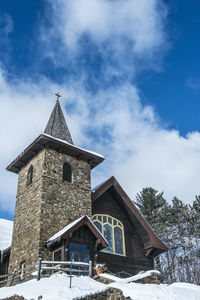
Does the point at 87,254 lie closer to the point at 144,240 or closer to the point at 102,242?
the point at 102,242

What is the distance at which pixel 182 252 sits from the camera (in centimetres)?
3400

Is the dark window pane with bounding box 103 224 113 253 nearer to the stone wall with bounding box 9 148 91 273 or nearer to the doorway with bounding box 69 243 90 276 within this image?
the stone wall with bounding box 9 148 91 273

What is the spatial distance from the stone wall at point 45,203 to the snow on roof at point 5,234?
267 centimetres

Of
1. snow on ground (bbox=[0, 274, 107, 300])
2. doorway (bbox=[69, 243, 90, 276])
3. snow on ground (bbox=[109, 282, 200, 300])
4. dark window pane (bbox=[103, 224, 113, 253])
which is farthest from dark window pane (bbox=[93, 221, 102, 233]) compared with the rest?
snow on ground (bbox=[109, 282, 200, 300])

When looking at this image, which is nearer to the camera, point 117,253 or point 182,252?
point 117,253

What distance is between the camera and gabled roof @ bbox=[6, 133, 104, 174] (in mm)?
18312

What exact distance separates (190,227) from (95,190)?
1751 centimetres

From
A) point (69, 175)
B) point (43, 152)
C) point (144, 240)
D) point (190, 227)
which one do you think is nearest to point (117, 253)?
point (144, 240)

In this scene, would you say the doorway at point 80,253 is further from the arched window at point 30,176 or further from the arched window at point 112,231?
the arched window at point 30,176

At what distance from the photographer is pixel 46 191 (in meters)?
17.1

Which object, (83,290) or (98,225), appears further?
(98,225)

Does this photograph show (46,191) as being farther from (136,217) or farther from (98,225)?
(136,217)

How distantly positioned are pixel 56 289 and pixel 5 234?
12.9 meters

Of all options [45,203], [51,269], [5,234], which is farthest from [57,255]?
[5,234]
